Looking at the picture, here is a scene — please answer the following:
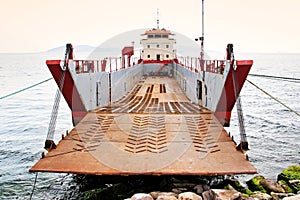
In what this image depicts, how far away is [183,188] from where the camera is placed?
22.4 ft

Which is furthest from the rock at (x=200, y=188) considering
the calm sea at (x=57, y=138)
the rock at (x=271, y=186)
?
the calm sea at (x=57, y=138)

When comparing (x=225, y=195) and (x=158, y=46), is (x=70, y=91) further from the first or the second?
(x=158, y=46)

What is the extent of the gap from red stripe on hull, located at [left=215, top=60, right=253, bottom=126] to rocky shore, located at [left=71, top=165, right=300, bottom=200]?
210cm

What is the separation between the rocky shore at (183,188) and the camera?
6.01 metres

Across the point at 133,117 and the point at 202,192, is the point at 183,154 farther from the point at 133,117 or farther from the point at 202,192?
the point at 133,117

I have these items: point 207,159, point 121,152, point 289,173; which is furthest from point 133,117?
point 289,173

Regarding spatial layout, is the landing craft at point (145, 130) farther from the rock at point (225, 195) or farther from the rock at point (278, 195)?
the rock at point (278, 195)

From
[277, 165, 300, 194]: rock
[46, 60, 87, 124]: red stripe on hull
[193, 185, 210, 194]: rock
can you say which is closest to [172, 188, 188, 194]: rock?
[193, 185, 210, 194]: rock

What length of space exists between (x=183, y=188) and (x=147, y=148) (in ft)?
3.78

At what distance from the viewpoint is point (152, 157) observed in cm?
649

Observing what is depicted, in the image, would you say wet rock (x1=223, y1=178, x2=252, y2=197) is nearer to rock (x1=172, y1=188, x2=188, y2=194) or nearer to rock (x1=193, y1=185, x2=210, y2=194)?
rock (x1=193, y1=185, x2=210, y2=194)

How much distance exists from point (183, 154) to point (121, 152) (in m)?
1.33

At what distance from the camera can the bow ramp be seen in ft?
19.4

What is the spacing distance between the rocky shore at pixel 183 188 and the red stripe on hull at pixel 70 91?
7.17 ft
